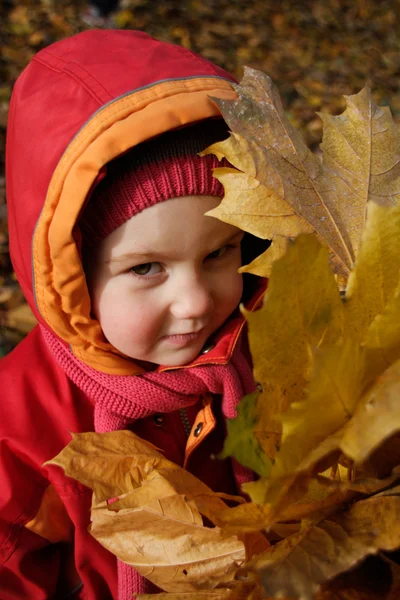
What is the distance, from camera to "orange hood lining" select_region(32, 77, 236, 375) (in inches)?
36.2

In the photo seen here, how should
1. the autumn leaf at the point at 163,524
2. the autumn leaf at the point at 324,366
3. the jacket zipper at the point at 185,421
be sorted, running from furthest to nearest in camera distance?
1. the jacket zipper at the point at 185,421
2. the autumn leaf at the point at 163,524
3. the autumn leaf at the point at 324,366

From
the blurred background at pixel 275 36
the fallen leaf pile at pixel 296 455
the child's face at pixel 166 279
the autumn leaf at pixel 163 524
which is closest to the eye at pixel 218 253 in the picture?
the child's face at pixel 166 279

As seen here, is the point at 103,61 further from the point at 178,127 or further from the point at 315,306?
the point at 315,306

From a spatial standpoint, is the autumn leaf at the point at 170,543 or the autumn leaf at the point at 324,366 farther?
the autumn leaf at the point at 170,543

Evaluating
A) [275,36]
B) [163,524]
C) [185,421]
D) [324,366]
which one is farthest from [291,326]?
[275,36]

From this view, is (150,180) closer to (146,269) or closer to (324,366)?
(146,269)

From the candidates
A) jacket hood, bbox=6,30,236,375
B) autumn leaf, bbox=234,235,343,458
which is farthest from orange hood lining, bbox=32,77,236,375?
autumn leaf, bbox=234,235,343,458

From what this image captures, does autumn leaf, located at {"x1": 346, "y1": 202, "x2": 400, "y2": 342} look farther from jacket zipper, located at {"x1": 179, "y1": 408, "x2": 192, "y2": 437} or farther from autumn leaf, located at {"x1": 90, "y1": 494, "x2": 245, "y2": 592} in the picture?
jacket zipper, located at {"x1": 179, "y1": 408, "x2": 192, "y2": 437}

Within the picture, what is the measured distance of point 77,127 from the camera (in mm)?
955

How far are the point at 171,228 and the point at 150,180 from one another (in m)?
0.08

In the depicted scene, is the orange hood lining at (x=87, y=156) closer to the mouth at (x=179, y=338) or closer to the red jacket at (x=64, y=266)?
the red jacket at (x=64, y=266)

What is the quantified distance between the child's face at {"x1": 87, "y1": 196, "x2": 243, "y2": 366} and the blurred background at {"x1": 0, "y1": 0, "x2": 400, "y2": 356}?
2.53 m

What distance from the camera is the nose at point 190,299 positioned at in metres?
1.00

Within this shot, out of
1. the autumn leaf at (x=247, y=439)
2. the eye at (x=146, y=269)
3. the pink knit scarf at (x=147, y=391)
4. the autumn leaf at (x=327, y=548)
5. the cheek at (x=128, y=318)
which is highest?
the autumn leaf at (x=247, y=439)
